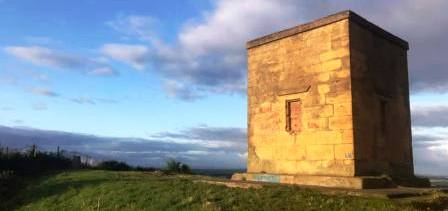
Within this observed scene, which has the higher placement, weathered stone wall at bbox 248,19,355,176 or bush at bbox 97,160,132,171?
weathered stone wall at bbox 248,19,355,176

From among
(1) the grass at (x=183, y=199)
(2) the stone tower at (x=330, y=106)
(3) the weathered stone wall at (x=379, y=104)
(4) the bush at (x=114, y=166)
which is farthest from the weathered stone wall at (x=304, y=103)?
(4) the bush at (x=114, y=166)

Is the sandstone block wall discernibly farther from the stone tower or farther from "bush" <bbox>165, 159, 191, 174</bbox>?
"bush" <bbox>165, 159, 191, 174</bbox>

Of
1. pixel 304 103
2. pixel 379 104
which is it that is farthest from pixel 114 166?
pixel 379 104

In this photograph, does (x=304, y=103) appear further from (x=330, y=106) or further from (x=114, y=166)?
(x=114, y=166)

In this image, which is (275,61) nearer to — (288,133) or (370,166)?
(288,133)

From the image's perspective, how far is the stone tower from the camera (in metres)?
12.3

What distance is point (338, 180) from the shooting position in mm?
11672

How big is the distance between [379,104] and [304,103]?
7.26ft

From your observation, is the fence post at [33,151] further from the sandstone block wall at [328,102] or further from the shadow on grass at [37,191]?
the sandstone block wall at [328,102]

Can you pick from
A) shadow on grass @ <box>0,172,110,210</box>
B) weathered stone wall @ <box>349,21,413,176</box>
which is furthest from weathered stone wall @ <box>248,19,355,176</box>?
shadow on grass @ <box>0,172,110,210</box>

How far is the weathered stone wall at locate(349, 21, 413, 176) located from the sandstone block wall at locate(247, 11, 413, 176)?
3 cm

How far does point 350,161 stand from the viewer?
1195 centimetres

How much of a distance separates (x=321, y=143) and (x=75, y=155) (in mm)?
22972

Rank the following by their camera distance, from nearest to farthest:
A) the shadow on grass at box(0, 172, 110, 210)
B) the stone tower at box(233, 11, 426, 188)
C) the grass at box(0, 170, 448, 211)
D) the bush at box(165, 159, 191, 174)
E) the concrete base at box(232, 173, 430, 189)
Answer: the grass at box(0, 170, 448, 211) → the concrete base at box(232, 173, 430, 189) → the stone tower at box(233, 11, 426, 188) → the shadow on grass at box(0, 172, 110, 210) → the bush at box(165, 159, 191, 174)
